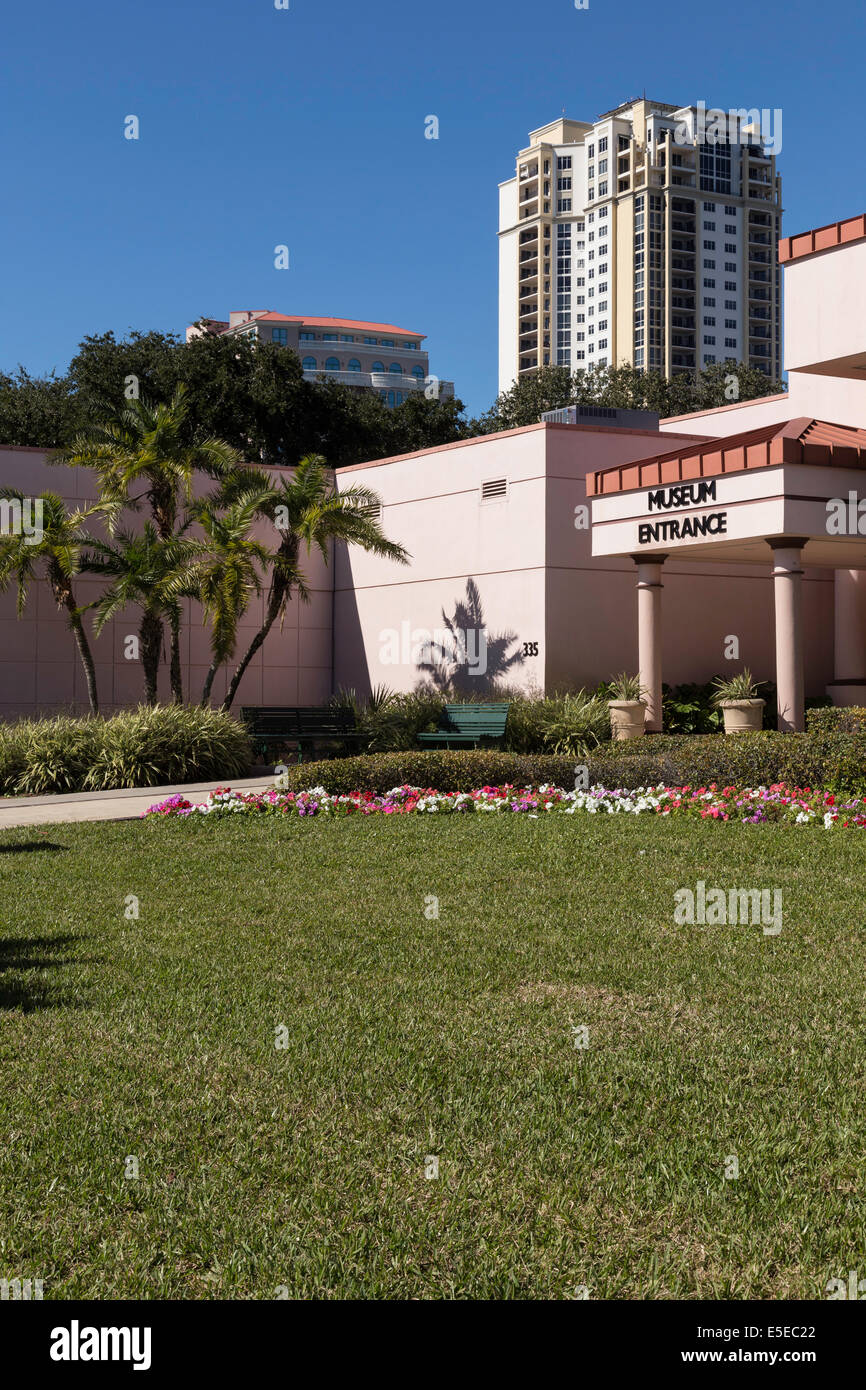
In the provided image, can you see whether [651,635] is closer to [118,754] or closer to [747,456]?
[747,456]

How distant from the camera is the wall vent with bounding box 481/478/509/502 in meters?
21.2

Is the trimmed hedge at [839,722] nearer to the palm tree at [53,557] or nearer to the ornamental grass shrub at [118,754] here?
the ornamental grass shrub at [118,754]

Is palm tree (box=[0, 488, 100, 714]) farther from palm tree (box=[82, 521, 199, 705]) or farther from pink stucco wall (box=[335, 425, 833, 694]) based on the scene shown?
pink stucco wall (box=[335, 425, 833, 694])

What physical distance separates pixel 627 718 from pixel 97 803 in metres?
7.70

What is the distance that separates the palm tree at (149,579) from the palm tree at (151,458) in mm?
344

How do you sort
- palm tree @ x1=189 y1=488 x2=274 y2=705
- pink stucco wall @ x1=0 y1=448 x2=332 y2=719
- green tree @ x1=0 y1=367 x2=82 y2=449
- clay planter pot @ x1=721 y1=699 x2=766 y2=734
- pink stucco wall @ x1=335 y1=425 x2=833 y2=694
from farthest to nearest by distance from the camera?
green tree @ x1=0 y1=367 x2=82 y2=449, pink stucco wall @ x1=0 y1=448 x2=332 y2=719, pink stucco wall @ x1=335 y1=425 x2=833 y2=694, palm tree @ x1=189 y1=488 x2=274 y2=705, clay planter pot @ x1=721 y1=699 x2=766 y2=734

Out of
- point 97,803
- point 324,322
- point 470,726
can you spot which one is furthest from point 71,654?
point 324,322

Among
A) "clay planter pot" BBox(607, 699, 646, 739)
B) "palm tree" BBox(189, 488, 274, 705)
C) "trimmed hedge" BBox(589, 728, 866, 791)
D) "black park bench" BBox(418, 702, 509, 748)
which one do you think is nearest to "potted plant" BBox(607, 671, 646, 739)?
"clay planter pot" BBox(607, 699, 646, 739)

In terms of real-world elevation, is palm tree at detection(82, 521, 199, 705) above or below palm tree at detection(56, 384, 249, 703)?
below

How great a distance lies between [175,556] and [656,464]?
307 inches

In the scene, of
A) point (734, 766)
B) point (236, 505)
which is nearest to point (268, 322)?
point (236, 505)

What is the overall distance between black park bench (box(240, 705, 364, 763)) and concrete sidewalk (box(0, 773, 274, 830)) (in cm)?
173

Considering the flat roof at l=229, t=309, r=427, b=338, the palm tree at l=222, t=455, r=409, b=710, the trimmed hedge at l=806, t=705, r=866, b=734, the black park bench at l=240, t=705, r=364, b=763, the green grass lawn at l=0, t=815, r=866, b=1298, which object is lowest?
the green grass lawn at l=0, t=815, r=866, b=1298
